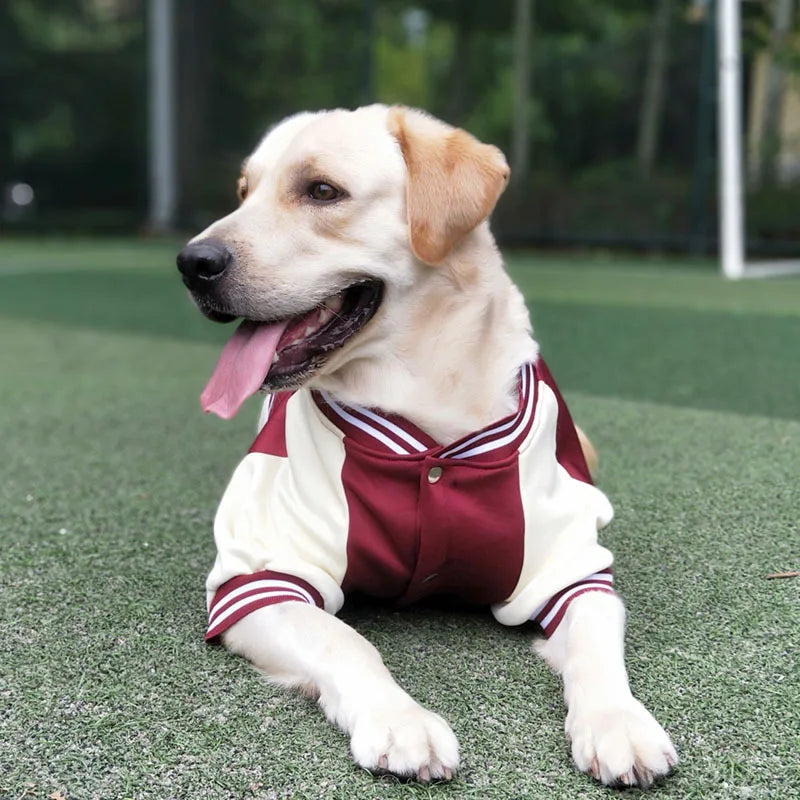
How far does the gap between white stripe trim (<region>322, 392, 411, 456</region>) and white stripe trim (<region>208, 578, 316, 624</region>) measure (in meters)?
0.34

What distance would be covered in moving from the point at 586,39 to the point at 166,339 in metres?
9.67

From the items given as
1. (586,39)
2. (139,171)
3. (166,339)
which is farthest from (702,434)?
(139,171)

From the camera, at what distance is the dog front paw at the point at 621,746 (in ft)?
4.93

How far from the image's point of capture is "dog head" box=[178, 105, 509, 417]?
6.69 ft

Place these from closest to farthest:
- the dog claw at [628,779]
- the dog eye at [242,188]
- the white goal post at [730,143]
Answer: the dog claw at [628,779] → the dog eye at [242,188] → the white goal post at [730,143]

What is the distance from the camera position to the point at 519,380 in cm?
217

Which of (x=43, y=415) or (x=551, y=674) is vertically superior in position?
(x=551, y=674)

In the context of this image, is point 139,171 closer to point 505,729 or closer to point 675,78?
point 675,78

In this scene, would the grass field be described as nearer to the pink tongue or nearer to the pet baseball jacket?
the pet baseball jacket

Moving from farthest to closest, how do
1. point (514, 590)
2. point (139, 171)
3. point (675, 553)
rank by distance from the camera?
point (139, 171), point (675, 553), point (514, 590)

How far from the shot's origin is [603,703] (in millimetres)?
1647

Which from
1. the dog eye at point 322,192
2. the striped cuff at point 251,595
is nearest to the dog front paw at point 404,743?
the striped cuff at point 251,595

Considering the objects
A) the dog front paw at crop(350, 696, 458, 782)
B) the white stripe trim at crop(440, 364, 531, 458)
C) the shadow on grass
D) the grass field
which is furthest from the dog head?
the shadow on grass

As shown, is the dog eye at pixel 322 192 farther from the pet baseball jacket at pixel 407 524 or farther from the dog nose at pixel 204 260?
the pet baseball jacket at pixel 407 524
